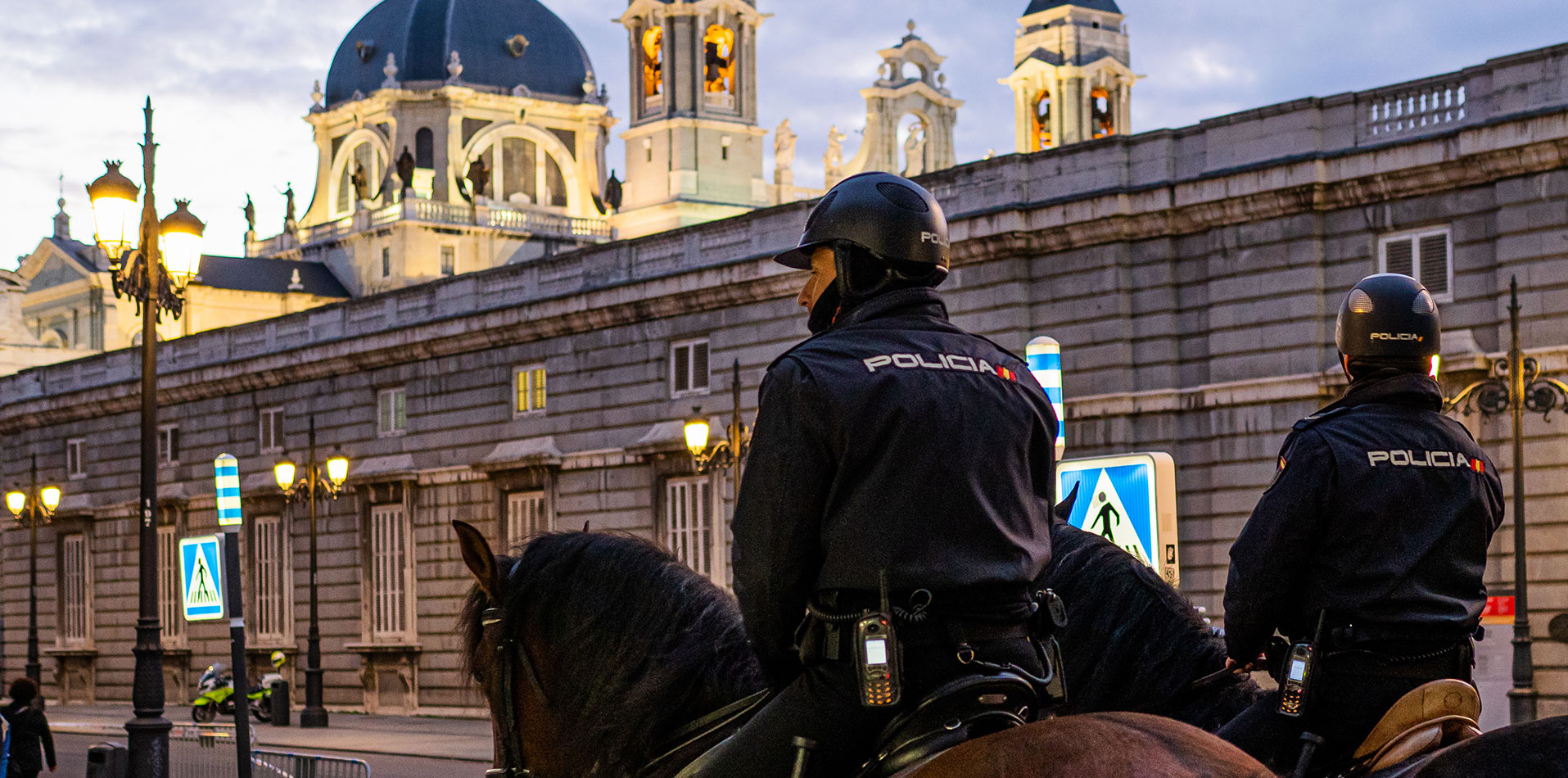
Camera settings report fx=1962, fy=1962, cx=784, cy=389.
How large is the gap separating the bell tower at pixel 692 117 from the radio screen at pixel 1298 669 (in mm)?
65569

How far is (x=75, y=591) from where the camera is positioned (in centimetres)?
4681

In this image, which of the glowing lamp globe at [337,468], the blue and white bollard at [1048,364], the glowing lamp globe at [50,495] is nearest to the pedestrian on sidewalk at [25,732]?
the blue and white bollard at [1048,364]

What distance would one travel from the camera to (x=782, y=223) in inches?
1224

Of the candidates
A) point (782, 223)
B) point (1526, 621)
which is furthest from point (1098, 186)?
point (1526, 621)

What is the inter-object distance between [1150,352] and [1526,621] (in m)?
6.84

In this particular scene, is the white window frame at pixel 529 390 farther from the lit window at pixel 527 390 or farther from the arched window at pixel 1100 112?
the arched window at pixel 1100 112

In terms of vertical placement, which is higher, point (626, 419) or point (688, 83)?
point (688, 83)

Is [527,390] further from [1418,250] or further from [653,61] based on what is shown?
[653,61]

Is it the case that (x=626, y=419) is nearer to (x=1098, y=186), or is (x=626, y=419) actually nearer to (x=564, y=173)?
(x=1098, y=186)

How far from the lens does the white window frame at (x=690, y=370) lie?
3189cm

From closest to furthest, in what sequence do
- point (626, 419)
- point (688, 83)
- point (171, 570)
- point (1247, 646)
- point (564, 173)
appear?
point (1247, 646)
point (626, 419)
point (171, 570)
point (688, 83)
point (564, 173)

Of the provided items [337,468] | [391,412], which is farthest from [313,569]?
[391,412]

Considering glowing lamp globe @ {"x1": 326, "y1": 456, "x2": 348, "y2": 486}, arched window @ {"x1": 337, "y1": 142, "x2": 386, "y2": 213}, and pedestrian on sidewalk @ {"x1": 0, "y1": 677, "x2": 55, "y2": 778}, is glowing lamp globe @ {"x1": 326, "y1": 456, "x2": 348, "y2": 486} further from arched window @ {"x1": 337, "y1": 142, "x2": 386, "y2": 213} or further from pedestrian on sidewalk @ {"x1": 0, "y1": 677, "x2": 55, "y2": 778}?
arched window @ {"x1": 337, "y1": 142, "x2": 386, "y2": 213}

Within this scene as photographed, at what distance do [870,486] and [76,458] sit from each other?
4728cm
